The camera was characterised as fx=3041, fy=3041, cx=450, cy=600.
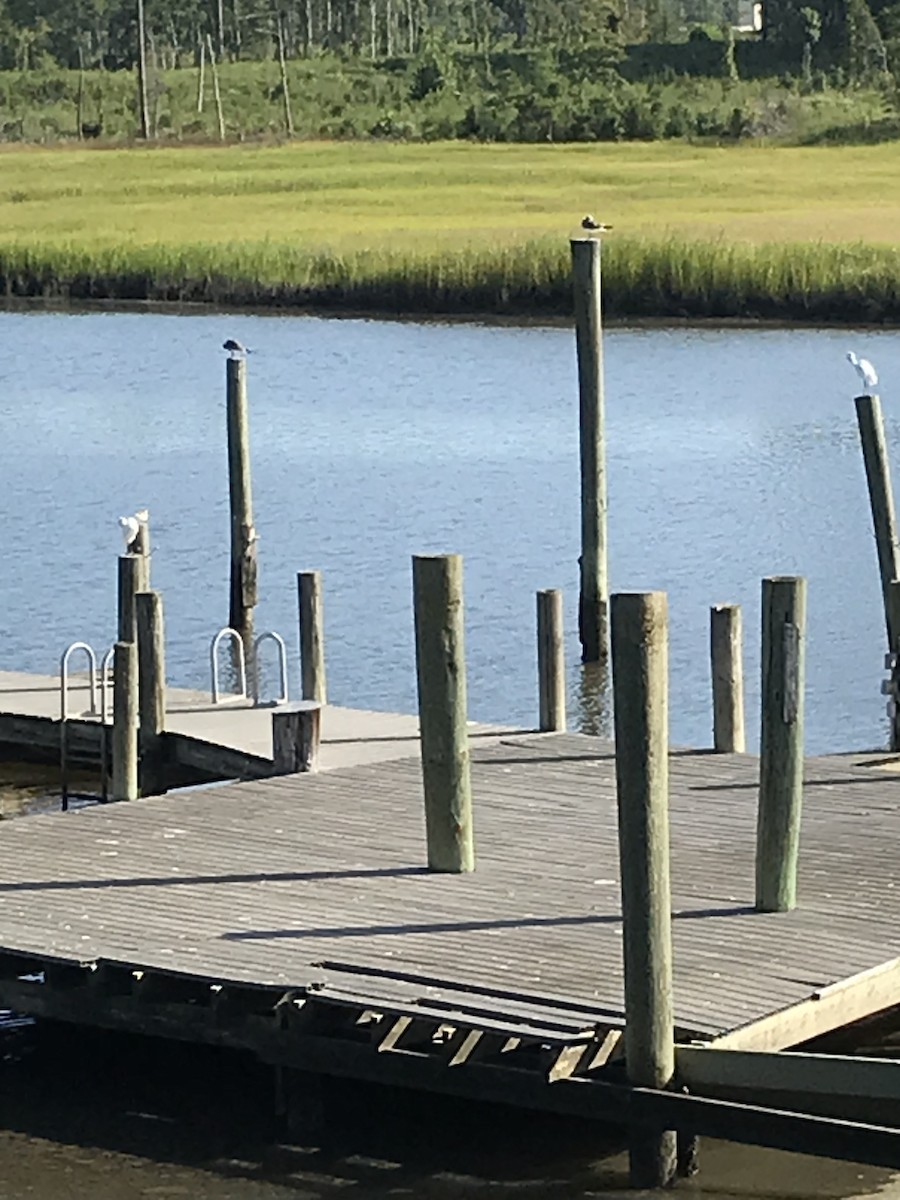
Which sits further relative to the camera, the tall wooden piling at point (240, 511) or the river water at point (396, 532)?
the tall wooden piling at point (240, 511)

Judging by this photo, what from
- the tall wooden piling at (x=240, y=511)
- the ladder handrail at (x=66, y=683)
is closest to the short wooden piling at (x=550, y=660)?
the ladder handrail at (x=66, y=683)

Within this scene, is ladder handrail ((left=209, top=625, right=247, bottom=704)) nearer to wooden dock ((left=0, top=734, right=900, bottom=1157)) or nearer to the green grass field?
wooden dock ((left=0, top=734, right=900, bottom=1157))

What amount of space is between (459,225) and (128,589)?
4418cm

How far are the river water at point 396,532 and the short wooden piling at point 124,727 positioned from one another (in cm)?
241

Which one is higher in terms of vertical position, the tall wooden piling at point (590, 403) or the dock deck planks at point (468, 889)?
the tall wooden piling at point (590, 403)

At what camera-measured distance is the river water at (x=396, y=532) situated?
11.3 metres

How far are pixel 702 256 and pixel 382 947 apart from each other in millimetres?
38376

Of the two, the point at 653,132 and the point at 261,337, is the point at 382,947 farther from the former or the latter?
the point at 653,132

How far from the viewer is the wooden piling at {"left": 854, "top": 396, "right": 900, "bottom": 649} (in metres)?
17.3

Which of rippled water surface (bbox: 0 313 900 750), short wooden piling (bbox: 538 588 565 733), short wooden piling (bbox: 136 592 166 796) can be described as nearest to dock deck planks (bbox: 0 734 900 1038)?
short wooden piling (bbox: 538 588 565 733)

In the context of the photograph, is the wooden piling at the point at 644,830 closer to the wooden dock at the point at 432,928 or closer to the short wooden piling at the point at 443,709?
the wooden dock at the point at 432,928

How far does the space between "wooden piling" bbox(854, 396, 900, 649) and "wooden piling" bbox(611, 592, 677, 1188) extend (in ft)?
22.0

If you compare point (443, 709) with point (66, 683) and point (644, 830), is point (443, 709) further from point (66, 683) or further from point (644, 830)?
point (66, 683)

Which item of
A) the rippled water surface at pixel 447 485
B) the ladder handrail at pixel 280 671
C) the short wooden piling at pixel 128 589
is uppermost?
the short wooden piling at pixel 128 589
